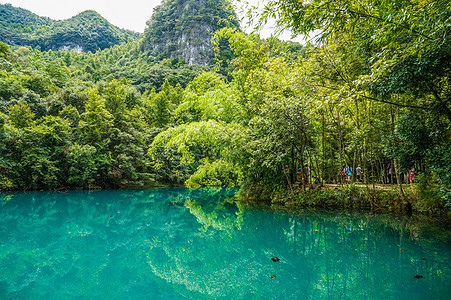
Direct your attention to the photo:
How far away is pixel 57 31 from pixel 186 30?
48089 millimetres

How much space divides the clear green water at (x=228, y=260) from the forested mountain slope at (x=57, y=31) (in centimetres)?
8208

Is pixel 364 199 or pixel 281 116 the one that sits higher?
pixel 281 116

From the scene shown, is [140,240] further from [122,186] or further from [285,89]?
[122,186]

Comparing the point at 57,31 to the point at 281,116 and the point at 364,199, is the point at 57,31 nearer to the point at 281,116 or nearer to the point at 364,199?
the point at 281,116

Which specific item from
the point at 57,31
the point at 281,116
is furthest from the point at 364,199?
the point at 57,31

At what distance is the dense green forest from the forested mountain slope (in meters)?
59.1

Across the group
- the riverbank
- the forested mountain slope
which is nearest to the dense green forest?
the riverbank

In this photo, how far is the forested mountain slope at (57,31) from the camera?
7347 centimetres

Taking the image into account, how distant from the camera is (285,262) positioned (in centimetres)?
425

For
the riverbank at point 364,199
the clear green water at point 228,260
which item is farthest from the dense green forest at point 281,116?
the clear green water at point 228,260

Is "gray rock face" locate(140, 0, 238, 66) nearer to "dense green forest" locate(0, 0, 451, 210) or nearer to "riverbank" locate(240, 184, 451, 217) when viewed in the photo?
"dense green forest" locate(0, 0, 451, 210)

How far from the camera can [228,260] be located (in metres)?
4.41

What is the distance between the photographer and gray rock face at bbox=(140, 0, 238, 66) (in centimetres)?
7469

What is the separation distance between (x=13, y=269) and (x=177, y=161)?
23.9 metres
